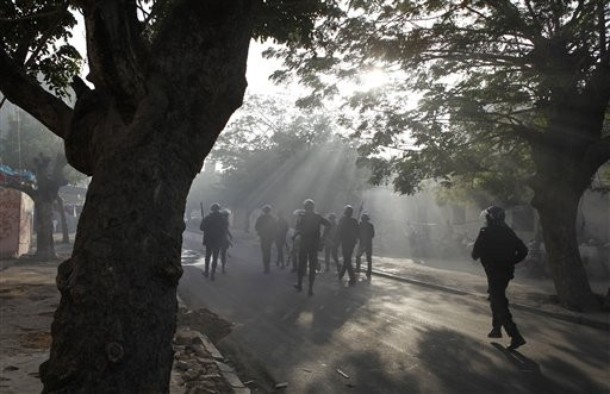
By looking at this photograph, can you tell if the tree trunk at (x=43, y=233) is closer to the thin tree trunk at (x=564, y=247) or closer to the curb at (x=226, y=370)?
the curb at (x=226, y=370)

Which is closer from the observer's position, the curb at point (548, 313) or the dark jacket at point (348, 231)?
the curb at point (548, 313)

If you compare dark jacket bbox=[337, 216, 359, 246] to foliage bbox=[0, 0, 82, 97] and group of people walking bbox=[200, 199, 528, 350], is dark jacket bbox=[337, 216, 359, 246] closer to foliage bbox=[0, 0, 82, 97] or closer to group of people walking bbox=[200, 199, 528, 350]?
group of people walking bbox=[200, 199, 528, 350]

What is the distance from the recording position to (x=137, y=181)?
2.66 metres

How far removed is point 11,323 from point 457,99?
882 centimetres

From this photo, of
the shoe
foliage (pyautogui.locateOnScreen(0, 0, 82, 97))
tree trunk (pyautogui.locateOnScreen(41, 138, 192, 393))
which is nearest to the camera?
tree trunk (pyautogui.locateOnScreen(41, 138, 192, 393))

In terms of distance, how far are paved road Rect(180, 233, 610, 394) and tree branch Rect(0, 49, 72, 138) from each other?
3.42m

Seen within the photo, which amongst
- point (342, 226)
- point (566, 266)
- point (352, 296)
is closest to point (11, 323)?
point (352, 296)

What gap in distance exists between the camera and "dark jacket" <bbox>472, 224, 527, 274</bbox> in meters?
7.11

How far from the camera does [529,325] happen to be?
8.84 metres

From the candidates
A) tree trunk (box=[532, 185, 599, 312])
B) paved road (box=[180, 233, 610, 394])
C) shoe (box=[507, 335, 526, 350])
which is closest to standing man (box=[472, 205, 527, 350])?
shoe (box=[507, 335, 526, 350])

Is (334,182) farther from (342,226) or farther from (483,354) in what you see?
(483,354)

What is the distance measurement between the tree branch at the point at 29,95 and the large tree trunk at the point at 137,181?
1.15 ft

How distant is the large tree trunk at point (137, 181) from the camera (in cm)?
243

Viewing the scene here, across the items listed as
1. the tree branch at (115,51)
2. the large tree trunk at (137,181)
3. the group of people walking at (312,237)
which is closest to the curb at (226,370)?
the large tree trunk at (137,181)
